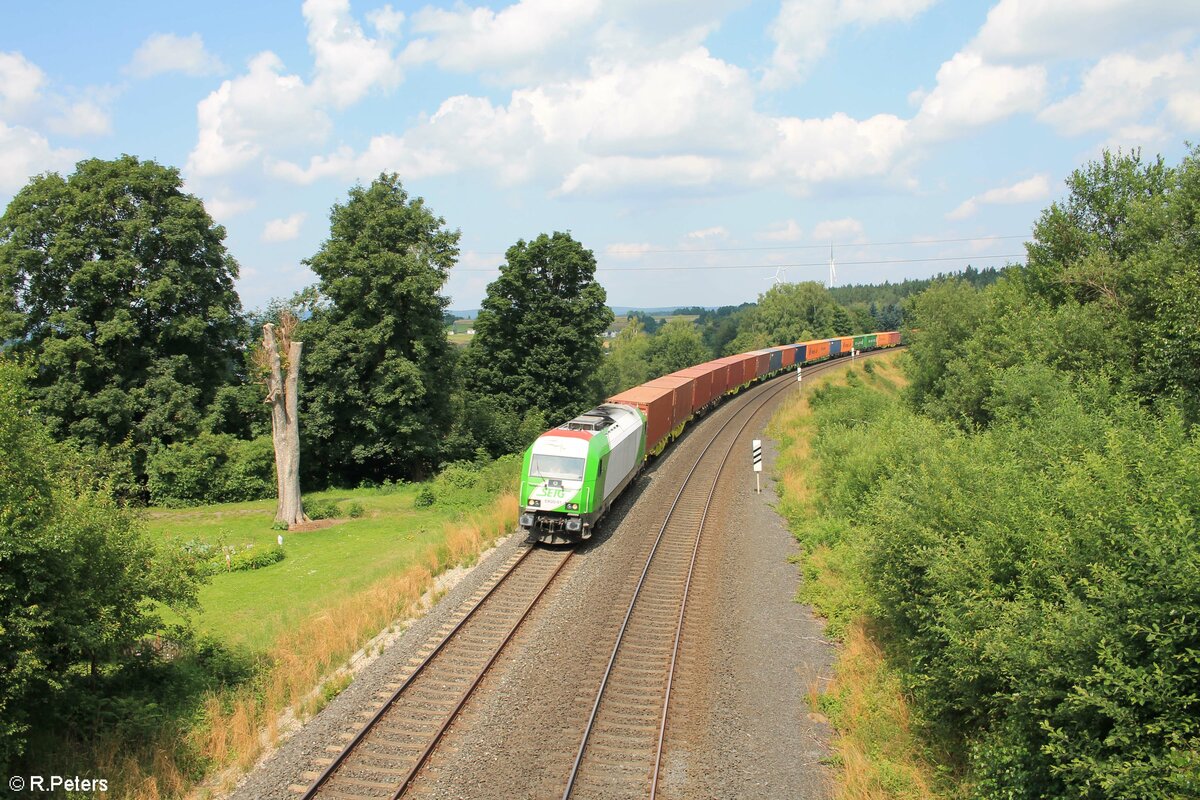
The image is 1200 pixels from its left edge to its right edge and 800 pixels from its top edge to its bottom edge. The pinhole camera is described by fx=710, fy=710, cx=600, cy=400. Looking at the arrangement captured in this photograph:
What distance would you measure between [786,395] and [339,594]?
3752 centimetres

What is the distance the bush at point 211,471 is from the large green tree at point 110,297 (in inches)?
48.5

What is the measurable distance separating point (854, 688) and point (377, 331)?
26.8 metres

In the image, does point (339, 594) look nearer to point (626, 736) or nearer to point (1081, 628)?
point (626, 736)

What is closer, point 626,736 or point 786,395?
point 626,736

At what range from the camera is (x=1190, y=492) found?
25.6ft

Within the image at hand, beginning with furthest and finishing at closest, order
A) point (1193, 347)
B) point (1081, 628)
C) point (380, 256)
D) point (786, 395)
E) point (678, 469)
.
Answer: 1. point (786, 395)
2. point (380, 256)
3. point (678, 469)
4. point (1193, 347)
5. point (1081, 628)

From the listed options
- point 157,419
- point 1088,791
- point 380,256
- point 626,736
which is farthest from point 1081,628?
point 157,419

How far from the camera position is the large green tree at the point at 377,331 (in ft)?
109

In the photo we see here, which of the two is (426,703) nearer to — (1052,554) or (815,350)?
(1052,554)

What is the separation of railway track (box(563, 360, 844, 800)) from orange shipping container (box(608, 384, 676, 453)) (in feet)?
22.3

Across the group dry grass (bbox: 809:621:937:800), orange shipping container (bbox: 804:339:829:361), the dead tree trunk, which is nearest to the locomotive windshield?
dry grass (bbox: 809:621:937:800)

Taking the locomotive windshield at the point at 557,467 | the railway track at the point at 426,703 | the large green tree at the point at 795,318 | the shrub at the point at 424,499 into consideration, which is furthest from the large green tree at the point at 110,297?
the large green tree at the point at 795,318

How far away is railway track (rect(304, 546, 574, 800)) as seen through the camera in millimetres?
9922

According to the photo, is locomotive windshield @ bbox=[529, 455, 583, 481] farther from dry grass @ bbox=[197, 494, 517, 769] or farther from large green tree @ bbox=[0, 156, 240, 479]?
large green tree @ bbox=[0, 156, 240, 479]
